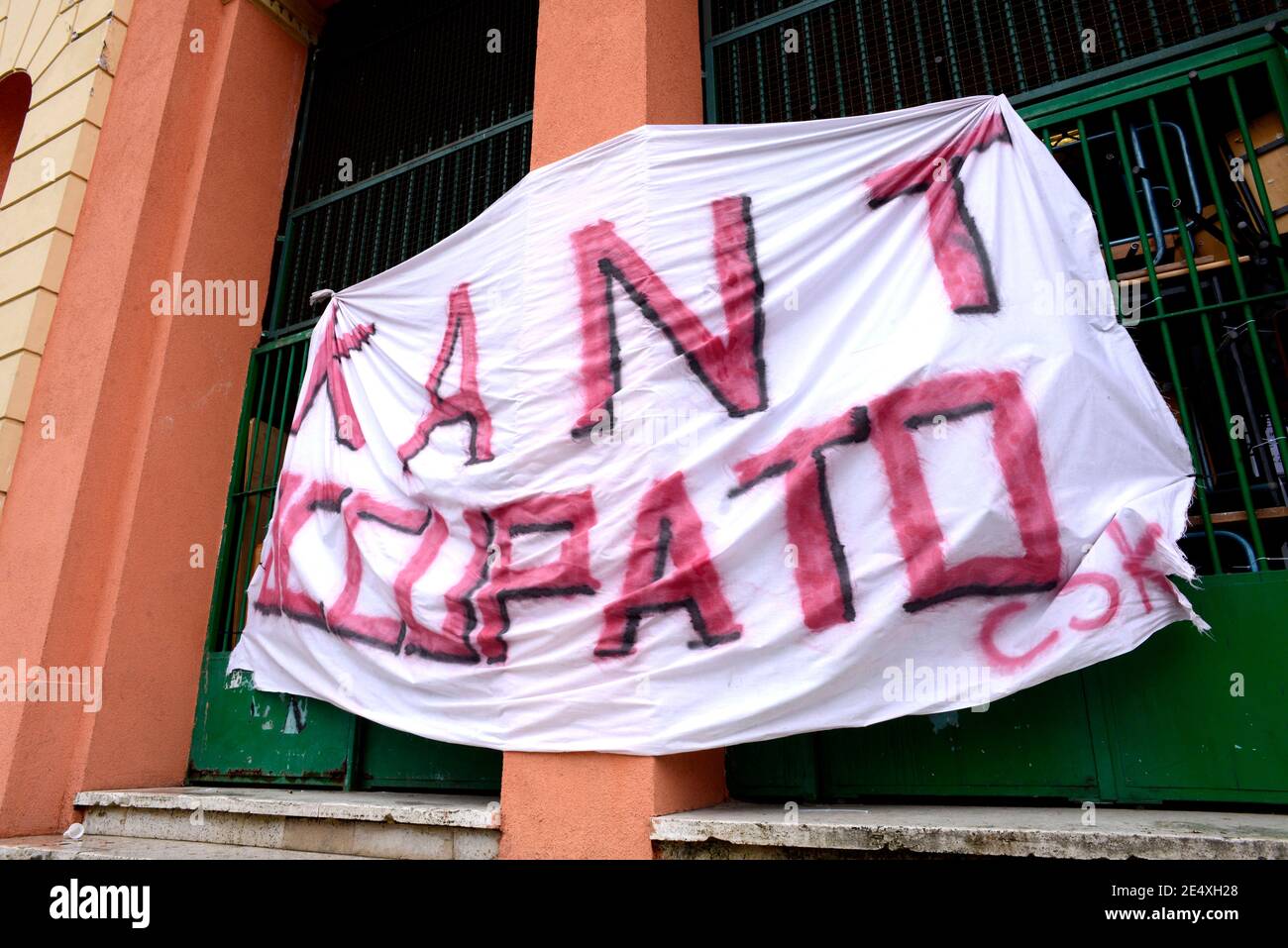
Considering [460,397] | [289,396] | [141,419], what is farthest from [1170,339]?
[141,419]

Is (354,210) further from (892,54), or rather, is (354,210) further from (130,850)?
(130,850)

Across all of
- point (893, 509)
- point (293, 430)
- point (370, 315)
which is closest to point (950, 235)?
point (893, 509)

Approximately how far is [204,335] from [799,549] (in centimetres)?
399

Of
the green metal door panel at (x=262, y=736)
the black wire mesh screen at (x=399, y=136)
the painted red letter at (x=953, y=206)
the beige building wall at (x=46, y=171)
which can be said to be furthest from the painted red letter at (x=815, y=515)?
the beige building wall at (x=46, y=171)

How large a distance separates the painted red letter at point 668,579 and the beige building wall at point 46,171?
154 inches

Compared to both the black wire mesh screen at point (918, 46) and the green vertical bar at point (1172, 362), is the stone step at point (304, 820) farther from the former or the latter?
the black wire mesh screen at point (918, 46)

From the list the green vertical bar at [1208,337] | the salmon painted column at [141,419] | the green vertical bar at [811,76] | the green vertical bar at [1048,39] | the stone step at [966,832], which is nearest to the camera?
the stone step at [966,832]

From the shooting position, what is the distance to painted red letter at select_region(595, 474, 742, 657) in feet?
9.14

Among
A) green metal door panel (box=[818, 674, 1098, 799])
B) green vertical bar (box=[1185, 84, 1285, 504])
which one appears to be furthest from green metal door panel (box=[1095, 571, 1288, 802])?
green vertical bar (box=[1185, 84, 1285, 504])

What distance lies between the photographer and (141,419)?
15.6 feet

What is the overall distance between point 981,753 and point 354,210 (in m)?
4.59

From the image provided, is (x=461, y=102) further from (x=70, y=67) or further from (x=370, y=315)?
(x=70, y=67)

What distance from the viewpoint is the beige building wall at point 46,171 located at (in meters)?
4.86

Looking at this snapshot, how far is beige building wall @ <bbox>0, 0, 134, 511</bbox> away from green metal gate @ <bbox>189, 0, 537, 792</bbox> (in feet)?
3.78
